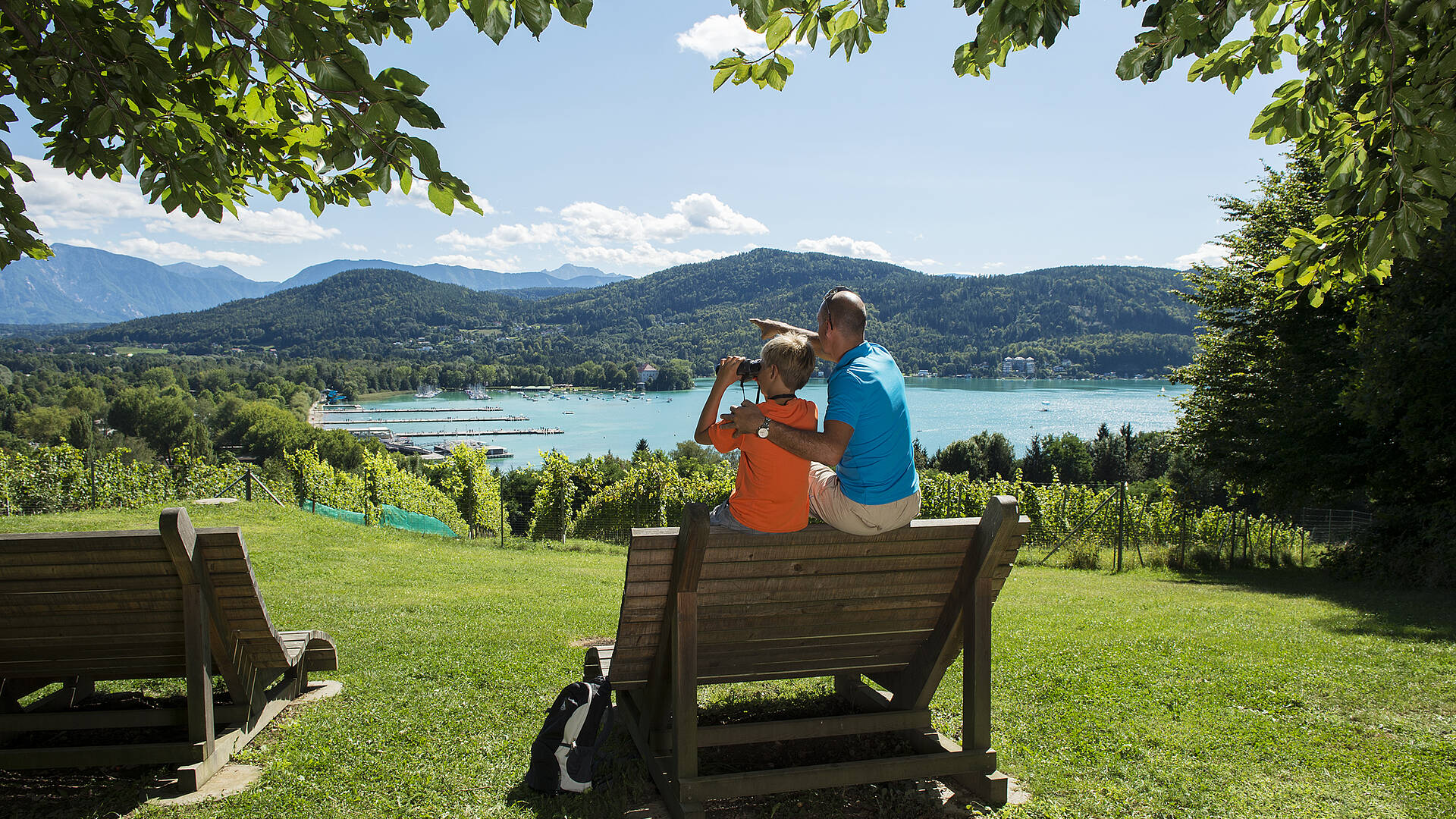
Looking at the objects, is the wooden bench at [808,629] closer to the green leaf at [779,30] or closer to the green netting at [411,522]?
the green leaf at [779,30]

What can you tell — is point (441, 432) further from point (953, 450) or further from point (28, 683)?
point (28, 683)

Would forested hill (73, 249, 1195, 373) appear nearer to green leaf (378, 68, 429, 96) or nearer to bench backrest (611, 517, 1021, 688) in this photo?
bench backrest (611, 517, 1021, 688)

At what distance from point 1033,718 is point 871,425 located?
242 cm

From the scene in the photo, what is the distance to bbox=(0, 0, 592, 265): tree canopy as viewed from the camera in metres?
2.43

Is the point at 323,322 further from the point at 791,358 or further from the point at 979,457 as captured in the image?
the point at 791,358

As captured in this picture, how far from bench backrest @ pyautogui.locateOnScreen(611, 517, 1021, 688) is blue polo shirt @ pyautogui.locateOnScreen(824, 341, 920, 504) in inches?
7.4

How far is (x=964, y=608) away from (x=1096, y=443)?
7810 centimetres

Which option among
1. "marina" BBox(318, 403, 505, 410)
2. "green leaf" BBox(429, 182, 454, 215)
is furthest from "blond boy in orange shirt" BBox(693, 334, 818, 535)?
"marina" BBox(318, 403, 505, 410)

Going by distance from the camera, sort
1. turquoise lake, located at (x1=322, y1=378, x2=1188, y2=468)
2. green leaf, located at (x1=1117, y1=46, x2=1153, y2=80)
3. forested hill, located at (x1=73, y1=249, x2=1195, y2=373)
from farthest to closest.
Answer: forested hill, located at (x1=73, y1=249, x2=1195, y2=373)
turquoise lake, located at (x1=322, y1=378, x2=1188, y2=468)
green leaf, located at (x1=1117, y1=46, x2=1153, y2=80)

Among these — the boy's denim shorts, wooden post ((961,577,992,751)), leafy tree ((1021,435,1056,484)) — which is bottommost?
leafy tree ((1021,435,1056,484))

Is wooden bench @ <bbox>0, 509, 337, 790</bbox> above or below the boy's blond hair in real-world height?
below

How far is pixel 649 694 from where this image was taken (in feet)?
10.9

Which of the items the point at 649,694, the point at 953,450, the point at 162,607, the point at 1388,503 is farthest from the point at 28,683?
the point at 953,450

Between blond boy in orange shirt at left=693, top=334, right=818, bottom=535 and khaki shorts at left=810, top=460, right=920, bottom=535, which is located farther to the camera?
khaki shorts at left=810, top=460, right=920, bottom=535
